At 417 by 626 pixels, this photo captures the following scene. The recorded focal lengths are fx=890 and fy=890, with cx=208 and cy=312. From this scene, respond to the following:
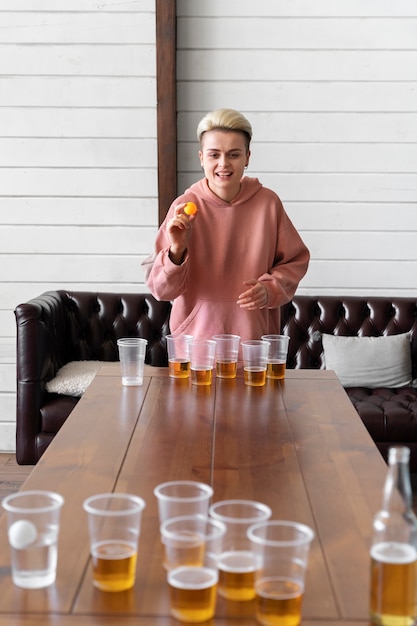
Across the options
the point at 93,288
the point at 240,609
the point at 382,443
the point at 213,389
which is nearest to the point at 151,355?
the point at 93,288

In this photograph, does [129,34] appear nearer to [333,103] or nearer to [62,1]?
[62,1]

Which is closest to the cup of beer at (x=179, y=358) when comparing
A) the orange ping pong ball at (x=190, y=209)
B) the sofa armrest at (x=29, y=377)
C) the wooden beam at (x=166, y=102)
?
the orange ping pong ball at (x=190, y=209)

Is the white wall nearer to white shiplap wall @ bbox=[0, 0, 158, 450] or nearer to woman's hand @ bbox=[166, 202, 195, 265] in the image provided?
white shiplap wall @ bbox=[0, 0, 158, 450]

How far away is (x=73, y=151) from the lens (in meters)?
4.94

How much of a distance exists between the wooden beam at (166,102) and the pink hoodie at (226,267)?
79.5 inches

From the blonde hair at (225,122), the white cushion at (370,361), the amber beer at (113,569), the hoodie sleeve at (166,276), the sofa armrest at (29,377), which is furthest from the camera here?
the white cushion at (370,361)

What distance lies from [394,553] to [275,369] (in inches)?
54.2

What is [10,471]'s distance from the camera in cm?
465

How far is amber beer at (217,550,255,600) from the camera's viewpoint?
3.97 ft

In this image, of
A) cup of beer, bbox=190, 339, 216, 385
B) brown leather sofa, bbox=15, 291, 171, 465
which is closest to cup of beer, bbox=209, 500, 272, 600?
cup of beer, bbox=190, 339, 216, 385

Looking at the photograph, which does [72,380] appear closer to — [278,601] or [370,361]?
[370,361]

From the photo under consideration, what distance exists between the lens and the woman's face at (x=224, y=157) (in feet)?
9.04

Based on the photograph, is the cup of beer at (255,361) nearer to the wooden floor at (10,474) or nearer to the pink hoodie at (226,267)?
the pink hoodie at (226,267)

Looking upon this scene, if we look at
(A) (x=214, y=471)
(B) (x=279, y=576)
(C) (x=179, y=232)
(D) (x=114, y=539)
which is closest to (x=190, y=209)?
(C) (x=179, y=232)
